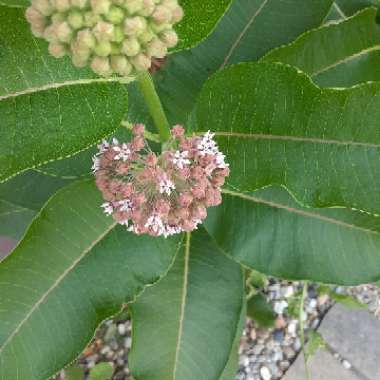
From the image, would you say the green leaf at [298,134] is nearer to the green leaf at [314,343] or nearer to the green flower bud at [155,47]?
the green flower bud at [155,47]

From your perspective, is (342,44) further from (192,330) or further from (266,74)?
(192,330)

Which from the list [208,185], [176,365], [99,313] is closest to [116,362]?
[176,365]

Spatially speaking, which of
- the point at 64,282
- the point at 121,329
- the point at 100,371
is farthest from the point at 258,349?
the point at 64,282

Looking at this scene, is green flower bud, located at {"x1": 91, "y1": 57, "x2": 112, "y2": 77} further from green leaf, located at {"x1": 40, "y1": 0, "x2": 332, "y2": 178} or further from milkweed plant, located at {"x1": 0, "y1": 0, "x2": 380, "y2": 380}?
green leaf, located at {"x1": 40, "y1": 0, "x2": 332, "y2": 178}

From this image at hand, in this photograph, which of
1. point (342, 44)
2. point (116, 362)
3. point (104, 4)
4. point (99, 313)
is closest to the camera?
point (104, 4)

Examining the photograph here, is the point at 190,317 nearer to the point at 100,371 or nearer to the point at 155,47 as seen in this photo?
the point at 100,371

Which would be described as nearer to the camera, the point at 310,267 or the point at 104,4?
the point at 104,4

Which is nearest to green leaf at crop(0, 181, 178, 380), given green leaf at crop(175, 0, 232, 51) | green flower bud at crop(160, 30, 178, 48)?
green leaf at crop(175, 0, 232, 51)

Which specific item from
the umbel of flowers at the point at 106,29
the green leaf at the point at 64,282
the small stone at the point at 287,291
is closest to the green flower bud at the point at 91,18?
the umbel of flowers at the point at 106,29
